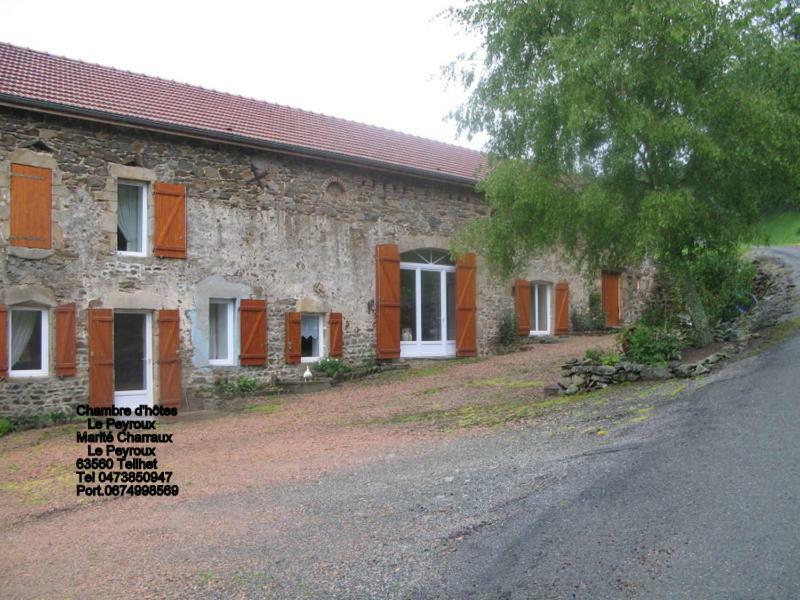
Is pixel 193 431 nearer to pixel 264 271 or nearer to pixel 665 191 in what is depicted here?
pixel 264 271

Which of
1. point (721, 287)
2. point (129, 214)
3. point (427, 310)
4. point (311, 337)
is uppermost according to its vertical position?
point (129, 214)

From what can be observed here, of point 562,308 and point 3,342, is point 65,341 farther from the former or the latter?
point 562,308

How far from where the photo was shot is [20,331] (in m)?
10.8

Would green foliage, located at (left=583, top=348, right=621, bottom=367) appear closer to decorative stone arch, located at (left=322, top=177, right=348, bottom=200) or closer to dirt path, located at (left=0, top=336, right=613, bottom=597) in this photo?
dirt path, located at (left=0, top=336, right=613, bottom=597)

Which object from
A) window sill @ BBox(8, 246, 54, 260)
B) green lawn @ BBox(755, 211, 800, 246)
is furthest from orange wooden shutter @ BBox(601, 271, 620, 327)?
window sill @ BBox(8, 246, 54, 260)

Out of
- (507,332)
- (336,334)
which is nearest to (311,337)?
(336,334)

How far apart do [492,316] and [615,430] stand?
9.68 meters

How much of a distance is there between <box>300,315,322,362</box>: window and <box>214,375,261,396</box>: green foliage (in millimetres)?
1293

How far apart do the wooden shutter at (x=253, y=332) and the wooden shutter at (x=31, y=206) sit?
340 centimetres

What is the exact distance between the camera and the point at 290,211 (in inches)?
529

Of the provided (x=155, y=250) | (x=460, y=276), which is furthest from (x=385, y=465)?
(x=460, y=276)

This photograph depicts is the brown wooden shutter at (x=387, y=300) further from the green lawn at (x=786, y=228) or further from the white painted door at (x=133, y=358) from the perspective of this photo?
the green lawn at (x=786, y=228)

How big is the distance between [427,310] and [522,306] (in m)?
2.59

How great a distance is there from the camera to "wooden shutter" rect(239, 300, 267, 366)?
12.7m
